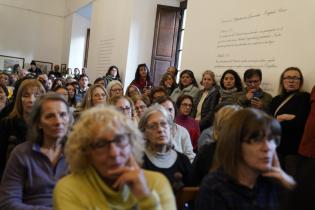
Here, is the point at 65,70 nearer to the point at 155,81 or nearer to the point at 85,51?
the point at 85,51

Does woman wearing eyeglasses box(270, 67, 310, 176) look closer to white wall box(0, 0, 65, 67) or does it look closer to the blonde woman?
the blonde woman

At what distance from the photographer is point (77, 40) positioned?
49.4ft

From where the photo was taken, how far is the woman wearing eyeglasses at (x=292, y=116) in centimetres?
386

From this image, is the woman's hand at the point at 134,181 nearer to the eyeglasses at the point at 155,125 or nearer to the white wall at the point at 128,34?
the eyeglasses at the point at 155,125

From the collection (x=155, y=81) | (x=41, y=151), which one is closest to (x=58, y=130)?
(x=41, y=151)

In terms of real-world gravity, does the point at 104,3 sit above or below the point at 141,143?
above

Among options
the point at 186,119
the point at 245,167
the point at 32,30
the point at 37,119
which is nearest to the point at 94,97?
the point at 186,119

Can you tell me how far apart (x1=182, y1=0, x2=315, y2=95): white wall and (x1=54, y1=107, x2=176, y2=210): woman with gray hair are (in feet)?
10.6

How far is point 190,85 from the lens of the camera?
5969 mm

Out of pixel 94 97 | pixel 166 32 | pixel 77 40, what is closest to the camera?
pixel 94 97

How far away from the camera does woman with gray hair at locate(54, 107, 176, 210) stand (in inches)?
58.8

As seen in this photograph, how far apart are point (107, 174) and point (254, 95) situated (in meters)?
3.19

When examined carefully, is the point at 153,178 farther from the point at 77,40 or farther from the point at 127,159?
the point at 77,40

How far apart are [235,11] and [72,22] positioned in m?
10.4
